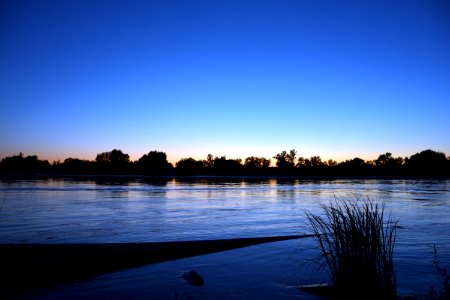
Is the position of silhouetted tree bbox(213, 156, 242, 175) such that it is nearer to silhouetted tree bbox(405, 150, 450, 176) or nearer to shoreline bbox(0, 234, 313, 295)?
silhouetted tree bbox(405, 150, 450, 176)

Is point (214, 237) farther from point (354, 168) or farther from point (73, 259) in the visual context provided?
point (354, 168)

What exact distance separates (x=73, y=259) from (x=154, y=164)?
144 m

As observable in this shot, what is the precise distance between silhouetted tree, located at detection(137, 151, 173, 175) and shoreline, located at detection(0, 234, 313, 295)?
5160 inches

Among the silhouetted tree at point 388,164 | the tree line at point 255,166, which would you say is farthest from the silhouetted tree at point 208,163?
the silhouetted tree at point 388,164

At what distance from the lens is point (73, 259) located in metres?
8.36

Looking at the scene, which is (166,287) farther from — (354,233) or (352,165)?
(352,165)

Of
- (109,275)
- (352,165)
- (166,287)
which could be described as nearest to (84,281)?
(109,275)

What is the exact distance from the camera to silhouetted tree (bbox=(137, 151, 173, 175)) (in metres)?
143

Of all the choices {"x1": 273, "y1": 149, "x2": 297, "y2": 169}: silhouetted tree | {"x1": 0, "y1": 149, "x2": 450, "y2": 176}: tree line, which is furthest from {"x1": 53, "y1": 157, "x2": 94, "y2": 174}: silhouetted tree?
{"x1": 273, "y1": 149, "x2": 297, "y2": 169}: silhouetted tree

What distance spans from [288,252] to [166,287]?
164 inches

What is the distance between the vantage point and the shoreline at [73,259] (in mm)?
7398

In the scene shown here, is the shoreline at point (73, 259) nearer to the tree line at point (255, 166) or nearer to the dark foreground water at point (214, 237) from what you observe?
the dark foreground water at point (214, 237)

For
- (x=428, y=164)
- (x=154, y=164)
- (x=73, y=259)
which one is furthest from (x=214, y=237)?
(x=428, y=164)

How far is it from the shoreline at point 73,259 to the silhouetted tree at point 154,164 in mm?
131069
